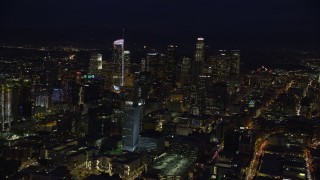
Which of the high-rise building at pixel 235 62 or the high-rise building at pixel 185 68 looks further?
the high-rise building at pixel 235 62

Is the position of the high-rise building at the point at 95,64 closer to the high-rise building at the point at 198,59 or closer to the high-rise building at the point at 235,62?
the high-rise building at the point at 198,59

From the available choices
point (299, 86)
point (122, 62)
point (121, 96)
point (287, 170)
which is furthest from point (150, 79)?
point (287, 170)

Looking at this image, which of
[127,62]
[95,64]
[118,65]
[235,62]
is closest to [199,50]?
[235,62]

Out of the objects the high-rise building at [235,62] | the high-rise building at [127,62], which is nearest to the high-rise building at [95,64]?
the high-rise building at [127,62]

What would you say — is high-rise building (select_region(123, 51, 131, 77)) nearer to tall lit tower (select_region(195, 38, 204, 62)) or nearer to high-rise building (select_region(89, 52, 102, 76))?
high-rise building (select_region(89, 52, 102, 76))

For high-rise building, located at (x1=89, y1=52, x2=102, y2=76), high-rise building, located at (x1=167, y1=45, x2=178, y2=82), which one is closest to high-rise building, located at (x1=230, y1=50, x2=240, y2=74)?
high-rise building, located at (x1=167, y1=45, x2=178, y2=82)

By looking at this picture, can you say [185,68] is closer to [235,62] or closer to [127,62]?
[127,62]
